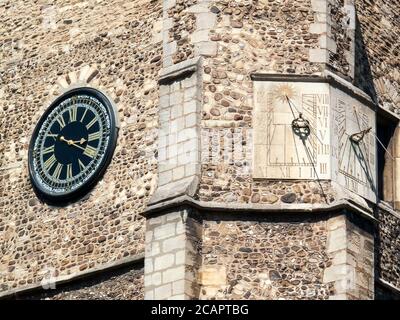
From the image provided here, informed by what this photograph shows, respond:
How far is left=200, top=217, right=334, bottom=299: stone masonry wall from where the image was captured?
127 ft

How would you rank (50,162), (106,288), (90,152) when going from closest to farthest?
(106,288) < (90,152) < (50,162)

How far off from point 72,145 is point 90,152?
0.35 m

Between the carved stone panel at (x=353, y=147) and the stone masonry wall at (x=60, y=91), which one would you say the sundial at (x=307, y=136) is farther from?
the stone masonry wall at (x=60, y=91)

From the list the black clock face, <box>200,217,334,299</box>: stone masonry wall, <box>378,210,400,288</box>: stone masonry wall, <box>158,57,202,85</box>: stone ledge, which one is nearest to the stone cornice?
<box>158,57,202,85</box>: stone ledge

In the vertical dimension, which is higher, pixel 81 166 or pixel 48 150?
pixel 48 150

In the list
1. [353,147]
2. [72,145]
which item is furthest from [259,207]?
[72,145]

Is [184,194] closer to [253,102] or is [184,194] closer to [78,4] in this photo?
[253,102]

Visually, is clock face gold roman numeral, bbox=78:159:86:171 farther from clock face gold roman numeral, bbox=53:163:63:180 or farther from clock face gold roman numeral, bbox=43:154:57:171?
clock face gold roman numeral, bbox=43:154:57:171

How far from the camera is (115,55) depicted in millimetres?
42031

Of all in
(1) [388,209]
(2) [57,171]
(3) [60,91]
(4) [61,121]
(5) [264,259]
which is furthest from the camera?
(3) [60,91]

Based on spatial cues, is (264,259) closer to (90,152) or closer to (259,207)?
(259,207)

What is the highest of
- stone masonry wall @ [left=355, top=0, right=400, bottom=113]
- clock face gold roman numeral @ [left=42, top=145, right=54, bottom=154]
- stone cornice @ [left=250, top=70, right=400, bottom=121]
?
stone masonry wall @ [left=355, top=0, right=400, bottom=113]

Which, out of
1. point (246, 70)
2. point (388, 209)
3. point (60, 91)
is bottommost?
point (388, 209)

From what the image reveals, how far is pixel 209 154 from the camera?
3962 centimetres
